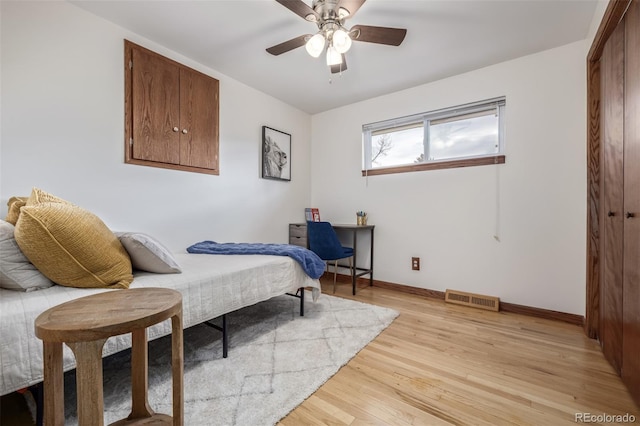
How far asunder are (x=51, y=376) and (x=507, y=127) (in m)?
3.36

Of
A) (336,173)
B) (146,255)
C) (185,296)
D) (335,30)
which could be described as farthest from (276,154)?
(185,296)

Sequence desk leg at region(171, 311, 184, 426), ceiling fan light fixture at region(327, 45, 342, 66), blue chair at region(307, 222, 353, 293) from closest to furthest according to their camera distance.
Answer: desk leg at region(171, 311, 184, 426), ceiling fan light fixture at region(327, 45, 342, 66), blue chair at region(307, 222, 353, 293)

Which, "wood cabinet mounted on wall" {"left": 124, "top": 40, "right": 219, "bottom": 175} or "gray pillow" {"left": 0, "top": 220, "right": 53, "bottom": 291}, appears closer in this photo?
"gray pillow" {"left": 0, "top": 220, "right": 53, "bottom": 291}

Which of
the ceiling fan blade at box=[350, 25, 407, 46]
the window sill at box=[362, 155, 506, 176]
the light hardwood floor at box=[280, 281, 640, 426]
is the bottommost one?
the light hardwood floor at box=[280, 281, 640, 426]

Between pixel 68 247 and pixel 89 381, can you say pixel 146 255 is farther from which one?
pixel 89 381

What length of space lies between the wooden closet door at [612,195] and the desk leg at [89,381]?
2.34 meters

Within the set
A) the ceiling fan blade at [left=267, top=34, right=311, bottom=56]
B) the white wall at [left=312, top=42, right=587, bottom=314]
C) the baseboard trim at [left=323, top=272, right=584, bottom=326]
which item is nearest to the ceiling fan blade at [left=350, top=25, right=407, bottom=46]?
the ceiling fan blade at [left=267, top=34, right=311, bottom=56]

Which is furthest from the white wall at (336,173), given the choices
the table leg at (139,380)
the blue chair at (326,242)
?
the table leg at (139,380)

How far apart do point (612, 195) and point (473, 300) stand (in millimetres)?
1440

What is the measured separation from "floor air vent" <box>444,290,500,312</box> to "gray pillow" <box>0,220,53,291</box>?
308cm

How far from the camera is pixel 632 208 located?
133cm

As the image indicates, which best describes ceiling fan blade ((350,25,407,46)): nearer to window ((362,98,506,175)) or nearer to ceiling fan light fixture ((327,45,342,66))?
ceiling fan light fixture ((327,45,342,66))

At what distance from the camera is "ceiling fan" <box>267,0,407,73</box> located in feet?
5.28

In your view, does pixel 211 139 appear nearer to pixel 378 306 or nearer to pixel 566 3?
pixel 378 306
